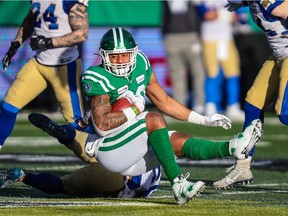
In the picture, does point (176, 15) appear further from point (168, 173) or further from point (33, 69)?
point (168, 173)

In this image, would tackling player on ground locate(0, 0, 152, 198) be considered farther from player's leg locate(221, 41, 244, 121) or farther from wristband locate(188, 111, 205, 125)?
player's leg locate(221, 41, 244, 121)

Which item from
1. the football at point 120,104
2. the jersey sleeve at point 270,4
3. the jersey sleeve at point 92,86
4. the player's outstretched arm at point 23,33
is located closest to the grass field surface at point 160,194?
the football at point 120,104

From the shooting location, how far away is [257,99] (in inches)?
313

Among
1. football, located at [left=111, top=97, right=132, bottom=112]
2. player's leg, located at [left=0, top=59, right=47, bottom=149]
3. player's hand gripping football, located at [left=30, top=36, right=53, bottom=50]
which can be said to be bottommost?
player's leg, located at [left=0, top=59, right=47, bottom=149]

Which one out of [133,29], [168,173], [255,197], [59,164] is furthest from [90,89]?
[133,29]

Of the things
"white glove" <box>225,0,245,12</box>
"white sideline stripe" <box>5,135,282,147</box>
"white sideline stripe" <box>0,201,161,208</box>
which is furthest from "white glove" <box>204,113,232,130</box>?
"white sideline stripe" <box>5,135,282,147</box>

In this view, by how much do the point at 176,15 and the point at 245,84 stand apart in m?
2.00

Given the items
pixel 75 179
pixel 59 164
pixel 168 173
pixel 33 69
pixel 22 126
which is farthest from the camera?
pixel 22 126

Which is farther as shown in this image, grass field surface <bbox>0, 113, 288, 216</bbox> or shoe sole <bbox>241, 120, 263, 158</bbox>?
shoe sole <bbox>241, 120, 263, 158</bbox>

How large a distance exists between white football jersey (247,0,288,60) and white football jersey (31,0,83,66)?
172 cm

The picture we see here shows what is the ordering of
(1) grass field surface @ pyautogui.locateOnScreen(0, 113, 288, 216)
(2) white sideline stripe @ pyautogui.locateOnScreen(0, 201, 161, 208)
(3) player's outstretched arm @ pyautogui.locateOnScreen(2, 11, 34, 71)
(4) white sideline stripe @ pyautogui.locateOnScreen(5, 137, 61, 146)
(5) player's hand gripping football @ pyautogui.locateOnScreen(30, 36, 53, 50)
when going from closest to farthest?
1. (1) grass field surface @ pyautogui.locateOnScreen(0, 113, 288, 216)
2. (2) white sideline stripe @ pyautogui.locateOnScreen(0, 201, 161, 208)
3. (5) player's hand gripping football @ pyautogui.locateOnScreen(30, 36, 53, 50)
4. (3) player's outstretched arm @ pyautogui.locateOnScreen(2, 11, 34, 71)
5. (4) white sideline stripe @ pyautogui.locateOnScreen(5, 137, 61, 146)

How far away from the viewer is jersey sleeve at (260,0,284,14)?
7617 mm

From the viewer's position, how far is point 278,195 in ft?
24.2

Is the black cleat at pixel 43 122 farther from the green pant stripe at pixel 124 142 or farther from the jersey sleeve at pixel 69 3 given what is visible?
the jersey sleeve at pixel 69 3
